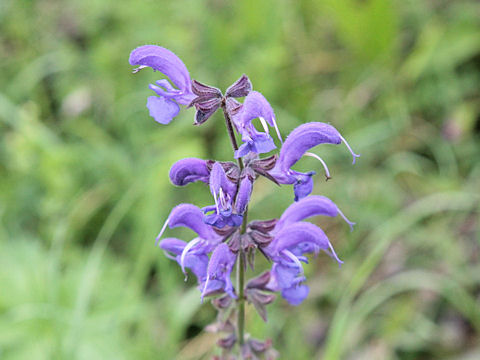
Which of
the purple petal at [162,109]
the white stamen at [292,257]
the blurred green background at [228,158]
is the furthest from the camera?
the blurred green background at [228,158]

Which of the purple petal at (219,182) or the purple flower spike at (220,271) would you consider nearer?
the purple petal at (219,182)

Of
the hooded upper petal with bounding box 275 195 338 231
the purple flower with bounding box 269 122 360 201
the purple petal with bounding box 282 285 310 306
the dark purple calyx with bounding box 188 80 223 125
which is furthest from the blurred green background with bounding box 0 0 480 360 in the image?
the dark purple calyx with bounding box 188 80 223 125

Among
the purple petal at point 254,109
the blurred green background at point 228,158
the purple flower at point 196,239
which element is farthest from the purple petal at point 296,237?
the blurred green background at point 228,158

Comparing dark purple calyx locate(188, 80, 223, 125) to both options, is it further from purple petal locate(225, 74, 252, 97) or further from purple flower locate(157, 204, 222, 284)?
purple flower locate(157, 204, 222, 284)

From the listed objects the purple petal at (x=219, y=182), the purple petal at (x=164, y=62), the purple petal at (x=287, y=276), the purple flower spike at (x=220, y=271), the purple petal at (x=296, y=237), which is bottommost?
the purple petal at (x=287, y=276)

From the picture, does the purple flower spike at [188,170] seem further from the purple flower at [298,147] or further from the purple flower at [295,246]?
the purple flower at [295,246]

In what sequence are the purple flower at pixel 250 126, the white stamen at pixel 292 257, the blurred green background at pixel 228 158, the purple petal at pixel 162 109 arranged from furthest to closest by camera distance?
the blurred green background at pixel 228 158 < the white stamen at pixel 292 257 < the purple petal at pixel 162 109 < the purple flower at pixel 250 126

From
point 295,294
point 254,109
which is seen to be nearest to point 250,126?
point 254,109

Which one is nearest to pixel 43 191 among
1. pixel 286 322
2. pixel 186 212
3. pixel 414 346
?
pixel 286 322
